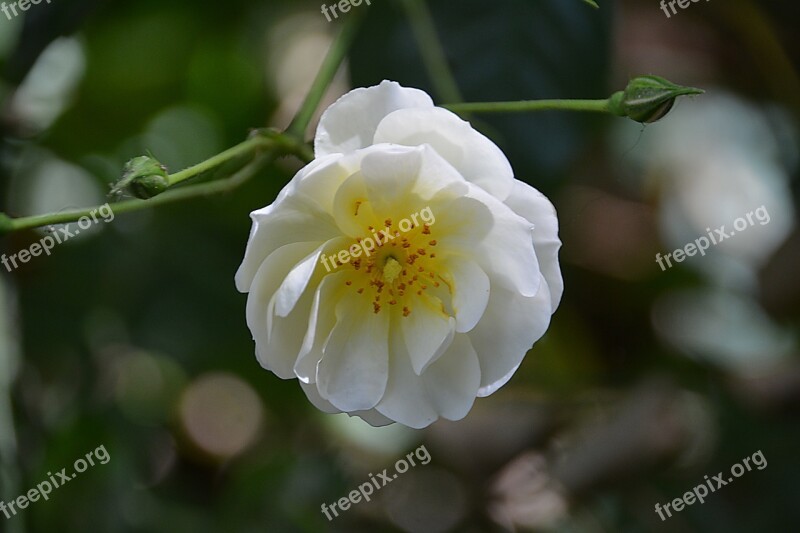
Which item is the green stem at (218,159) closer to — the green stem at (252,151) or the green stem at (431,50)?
the green stem at (252,151)

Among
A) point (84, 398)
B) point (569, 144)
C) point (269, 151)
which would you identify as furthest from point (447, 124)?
point (84, 398)

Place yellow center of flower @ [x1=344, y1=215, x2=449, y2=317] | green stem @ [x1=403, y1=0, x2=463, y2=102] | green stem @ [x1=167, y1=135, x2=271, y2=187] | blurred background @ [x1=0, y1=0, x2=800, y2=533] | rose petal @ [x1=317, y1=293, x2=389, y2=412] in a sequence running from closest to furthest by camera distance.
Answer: green stem @ [x1=167, y1=135, x2=271, y2=187] < rose petal @ [x1=317, y1=293, x2=389, y2=412] < yellow center of flower @ [x1=344, y1=215, x2=449, y2=317] < green stem @ [x1=403, y1=0, x2=463, y2=102] < blurred background @ [x1=0, y1=0, x2=800, y2=533]

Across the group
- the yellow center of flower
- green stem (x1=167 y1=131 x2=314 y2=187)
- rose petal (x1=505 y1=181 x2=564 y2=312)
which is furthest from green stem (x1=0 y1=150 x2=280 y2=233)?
rose petal (x1=505 y1=181 x2=564 y2=312)

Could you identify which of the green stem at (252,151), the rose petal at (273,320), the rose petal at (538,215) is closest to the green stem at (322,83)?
the green stem at (252,151)

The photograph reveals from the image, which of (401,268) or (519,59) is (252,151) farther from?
(519,59)

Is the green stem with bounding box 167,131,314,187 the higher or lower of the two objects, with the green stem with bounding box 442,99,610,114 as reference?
higher

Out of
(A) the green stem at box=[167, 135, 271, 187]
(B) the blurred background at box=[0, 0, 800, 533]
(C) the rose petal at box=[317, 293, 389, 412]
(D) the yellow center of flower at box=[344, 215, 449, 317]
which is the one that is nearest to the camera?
(A) the green stem at box=[167, 135, 271, 187]

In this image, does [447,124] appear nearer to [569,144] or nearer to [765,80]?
[569,144]

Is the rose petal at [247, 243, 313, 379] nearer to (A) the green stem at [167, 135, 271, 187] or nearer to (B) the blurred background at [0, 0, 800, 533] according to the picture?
(A) the green stem at [167, 135, 271, 187]
